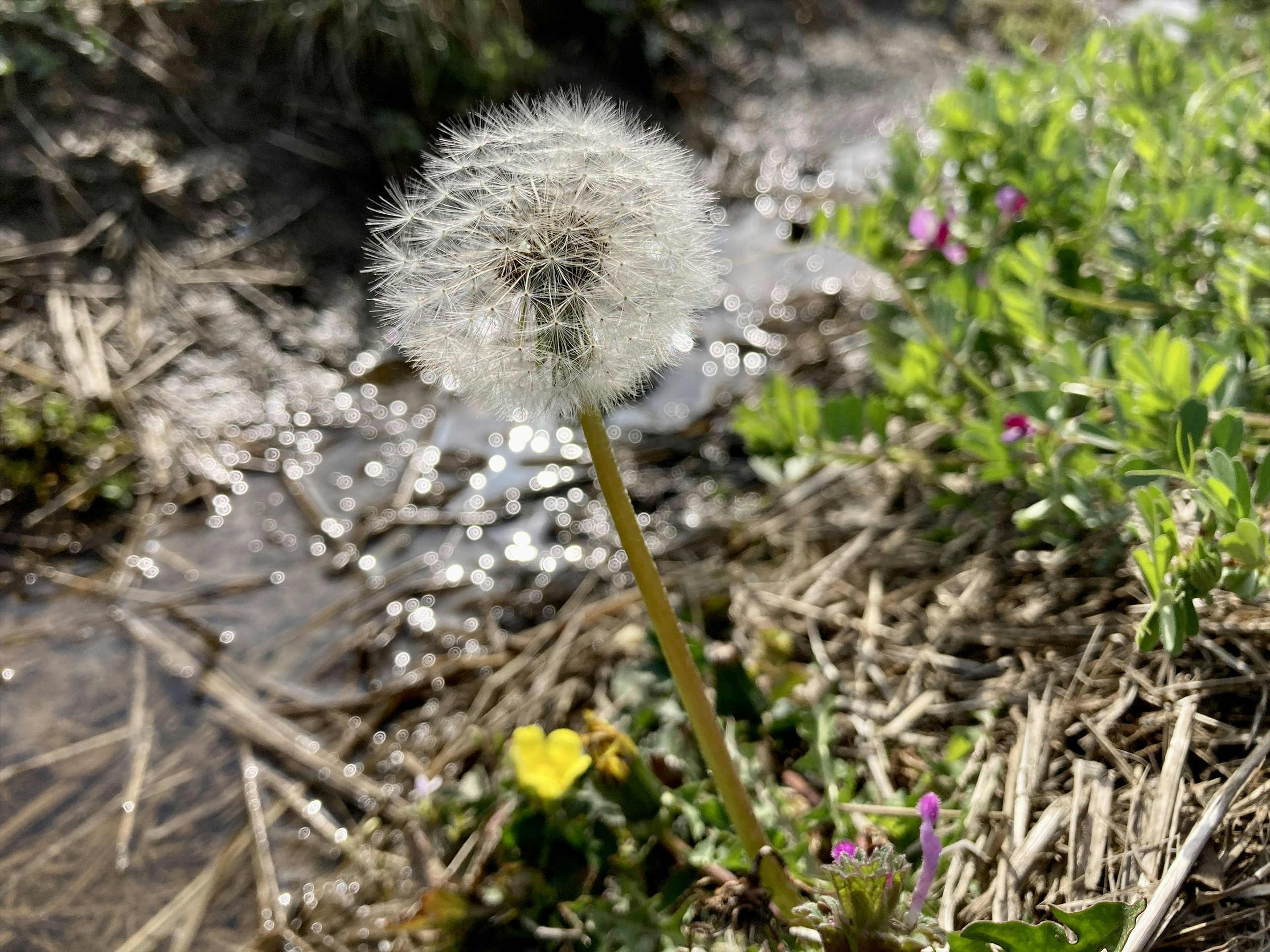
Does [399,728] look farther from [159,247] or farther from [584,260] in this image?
[159,247]

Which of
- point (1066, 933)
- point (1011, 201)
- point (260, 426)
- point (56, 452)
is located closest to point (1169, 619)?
point (1066, 933)

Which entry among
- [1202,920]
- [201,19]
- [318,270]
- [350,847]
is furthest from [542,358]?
[201,19]

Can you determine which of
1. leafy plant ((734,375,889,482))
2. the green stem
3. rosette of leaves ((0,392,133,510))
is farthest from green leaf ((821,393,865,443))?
rosette of leaves ((0,392,133,510))

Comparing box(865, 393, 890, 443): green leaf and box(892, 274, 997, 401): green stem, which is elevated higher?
box(892, 274, 997, 401): green stem

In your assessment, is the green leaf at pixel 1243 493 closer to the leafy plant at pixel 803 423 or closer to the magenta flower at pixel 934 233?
the leafy plant at pixel 803 423

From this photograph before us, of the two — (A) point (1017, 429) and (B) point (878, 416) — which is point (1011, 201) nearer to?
(B) point (878, 416)

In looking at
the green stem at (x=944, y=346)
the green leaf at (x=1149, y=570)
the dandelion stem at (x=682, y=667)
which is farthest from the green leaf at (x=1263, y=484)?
the dandelion stem at (x=682, y=667)

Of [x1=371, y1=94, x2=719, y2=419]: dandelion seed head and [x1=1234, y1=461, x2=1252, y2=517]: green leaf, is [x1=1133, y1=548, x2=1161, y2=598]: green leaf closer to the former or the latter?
[x1=1234, y1=461, x2=1252, y2=517]: green leaf
